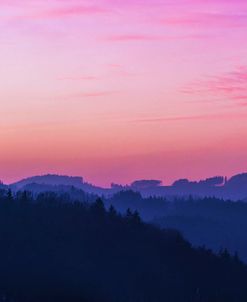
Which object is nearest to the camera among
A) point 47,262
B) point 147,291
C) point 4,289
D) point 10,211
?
point 4,289

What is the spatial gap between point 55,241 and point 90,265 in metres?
10.3

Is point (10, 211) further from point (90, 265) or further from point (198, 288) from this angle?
point (198, 288)

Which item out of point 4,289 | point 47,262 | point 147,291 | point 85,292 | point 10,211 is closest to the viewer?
point 4,289

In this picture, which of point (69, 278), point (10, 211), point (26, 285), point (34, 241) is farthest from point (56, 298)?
point (10, 211)

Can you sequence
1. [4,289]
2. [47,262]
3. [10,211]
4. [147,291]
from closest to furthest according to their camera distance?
[4,289], [47,262], [147,291], [10,211]

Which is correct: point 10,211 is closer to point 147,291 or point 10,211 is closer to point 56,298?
point 147,291

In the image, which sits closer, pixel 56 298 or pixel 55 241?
pixel 56 298

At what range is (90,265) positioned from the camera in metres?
188

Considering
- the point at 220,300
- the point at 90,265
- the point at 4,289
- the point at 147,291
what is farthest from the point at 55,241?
the point at 4,289

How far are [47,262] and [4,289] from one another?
1246 inches

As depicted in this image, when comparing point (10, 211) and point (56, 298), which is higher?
point (10, 211)

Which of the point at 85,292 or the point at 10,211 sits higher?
the point at 10,211

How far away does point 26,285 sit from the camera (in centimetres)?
14762

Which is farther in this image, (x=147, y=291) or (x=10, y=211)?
(x=10, y=211)
